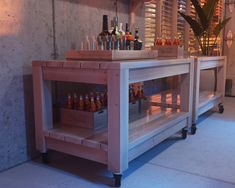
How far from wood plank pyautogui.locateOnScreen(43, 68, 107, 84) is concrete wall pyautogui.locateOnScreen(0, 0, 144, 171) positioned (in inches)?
8.1

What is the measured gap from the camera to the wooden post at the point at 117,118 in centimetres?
155

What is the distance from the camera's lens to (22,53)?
188 centimetres

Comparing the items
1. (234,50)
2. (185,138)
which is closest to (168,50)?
(185,138)

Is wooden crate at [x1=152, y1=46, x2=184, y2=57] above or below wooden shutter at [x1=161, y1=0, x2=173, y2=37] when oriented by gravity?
below

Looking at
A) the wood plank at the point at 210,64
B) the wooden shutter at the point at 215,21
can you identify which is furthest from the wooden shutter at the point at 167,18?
the wood plank at the point at 210,64

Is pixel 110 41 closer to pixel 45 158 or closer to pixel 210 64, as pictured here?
pixel 45 158

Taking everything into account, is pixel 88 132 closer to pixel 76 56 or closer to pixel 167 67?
pixel 76 56

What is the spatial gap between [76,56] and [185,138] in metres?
1.25

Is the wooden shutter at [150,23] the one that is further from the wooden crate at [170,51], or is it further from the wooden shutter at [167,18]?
the wooden crate at [170,51]

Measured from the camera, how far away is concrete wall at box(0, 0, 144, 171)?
5.84 feet

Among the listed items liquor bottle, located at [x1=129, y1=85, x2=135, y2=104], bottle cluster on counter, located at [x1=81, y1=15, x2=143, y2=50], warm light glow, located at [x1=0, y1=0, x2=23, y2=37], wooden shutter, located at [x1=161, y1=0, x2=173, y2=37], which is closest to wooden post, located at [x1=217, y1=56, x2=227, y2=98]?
wooden shutter, located at [x1=161, y1=0, x2=173, y2=37]

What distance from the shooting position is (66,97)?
2229 millimetres

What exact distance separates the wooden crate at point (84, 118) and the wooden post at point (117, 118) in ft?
1.08

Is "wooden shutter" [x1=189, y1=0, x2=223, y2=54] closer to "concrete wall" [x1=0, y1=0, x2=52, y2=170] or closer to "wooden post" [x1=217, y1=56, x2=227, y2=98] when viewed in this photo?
"wooden post" [x1=217, y1=56, x2=227, y2=98]
